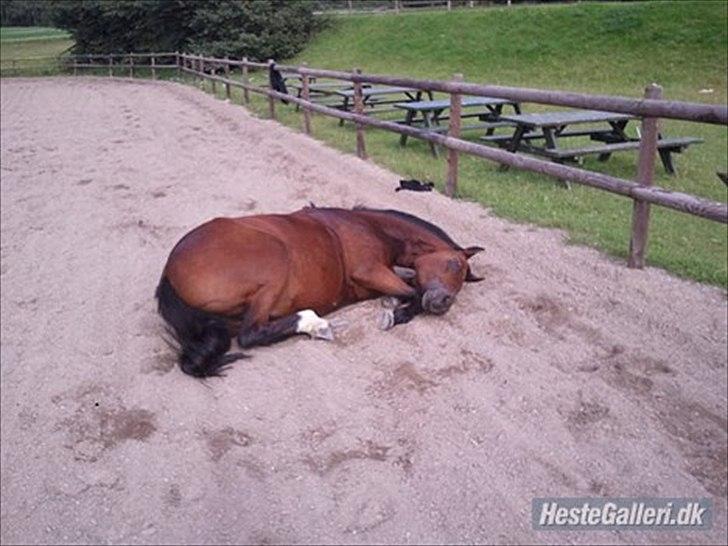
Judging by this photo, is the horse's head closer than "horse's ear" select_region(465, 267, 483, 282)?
Yes

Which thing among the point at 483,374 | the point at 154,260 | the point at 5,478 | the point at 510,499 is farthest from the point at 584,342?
the point at 154,260

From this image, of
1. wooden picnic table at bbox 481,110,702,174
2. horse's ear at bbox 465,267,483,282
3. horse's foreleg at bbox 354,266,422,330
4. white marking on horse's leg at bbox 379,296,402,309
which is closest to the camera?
horse's foreleg at bbox 354,266,422,330

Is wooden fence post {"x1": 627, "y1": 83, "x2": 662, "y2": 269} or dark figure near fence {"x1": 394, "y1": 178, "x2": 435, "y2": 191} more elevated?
wooden fence post {"x1": 627, "y1": 83, "x2": 662, "y2": 269}

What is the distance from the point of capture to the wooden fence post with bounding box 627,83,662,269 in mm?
4203

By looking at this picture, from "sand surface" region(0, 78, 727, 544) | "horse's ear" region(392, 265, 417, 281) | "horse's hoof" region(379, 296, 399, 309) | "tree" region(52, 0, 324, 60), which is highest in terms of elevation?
"tree" region(52, 0, 324, 60)

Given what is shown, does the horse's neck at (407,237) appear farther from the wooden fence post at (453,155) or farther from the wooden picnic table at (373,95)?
the wooden picnic table at (373,95)

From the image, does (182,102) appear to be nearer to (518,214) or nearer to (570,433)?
(518,214)

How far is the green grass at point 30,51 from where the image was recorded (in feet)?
111

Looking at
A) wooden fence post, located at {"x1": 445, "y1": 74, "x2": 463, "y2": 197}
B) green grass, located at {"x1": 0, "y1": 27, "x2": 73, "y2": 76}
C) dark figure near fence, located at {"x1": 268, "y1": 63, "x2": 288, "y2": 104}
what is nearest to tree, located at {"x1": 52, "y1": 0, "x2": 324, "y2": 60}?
green grass, located at {"x1": 0, "y1": 27, "x2": 73, "y2": 76}

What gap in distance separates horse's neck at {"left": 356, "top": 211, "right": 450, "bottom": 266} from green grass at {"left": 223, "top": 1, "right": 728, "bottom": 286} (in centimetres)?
135

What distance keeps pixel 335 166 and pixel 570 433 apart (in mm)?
5722

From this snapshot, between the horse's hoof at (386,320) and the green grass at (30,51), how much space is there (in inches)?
1327

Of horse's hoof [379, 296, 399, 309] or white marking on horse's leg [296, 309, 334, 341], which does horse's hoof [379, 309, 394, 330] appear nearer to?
horse's hoof [379, 296, 399, 309]

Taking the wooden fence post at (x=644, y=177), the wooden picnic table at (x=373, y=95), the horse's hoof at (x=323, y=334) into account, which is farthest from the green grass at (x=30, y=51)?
the wooden fence post at (x=644, y=177)
